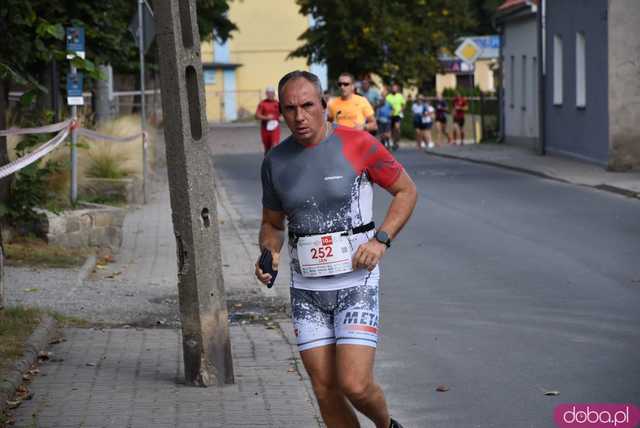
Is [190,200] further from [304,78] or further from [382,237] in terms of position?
[382,237]

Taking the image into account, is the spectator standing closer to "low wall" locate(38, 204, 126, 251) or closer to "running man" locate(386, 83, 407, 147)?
"running man" locate(386, 83, 407, 147)

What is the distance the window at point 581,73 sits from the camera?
31.4 meters

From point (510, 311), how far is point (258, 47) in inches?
2946

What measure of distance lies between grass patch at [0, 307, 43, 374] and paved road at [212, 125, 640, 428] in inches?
90.2

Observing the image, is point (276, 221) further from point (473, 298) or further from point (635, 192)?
point (635, 192)

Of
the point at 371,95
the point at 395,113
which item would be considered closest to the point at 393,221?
the point at 371,95

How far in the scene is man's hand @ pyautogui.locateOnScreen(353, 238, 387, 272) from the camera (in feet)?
18.8

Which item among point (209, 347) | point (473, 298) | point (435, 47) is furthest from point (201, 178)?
point (435, 47)

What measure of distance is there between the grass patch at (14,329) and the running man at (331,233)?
111 inches

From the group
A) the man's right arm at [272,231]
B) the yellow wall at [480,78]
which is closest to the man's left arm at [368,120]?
the man's right arm at [272,231]

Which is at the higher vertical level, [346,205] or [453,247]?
[346,205]

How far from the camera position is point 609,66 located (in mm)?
26969

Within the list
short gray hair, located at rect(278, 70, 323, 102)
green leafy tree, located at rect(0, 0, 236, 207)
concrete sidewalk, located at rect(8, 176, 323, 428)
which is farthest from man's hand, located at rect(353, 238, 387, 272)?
green leafy tree, located at rect(0, 0, 236, 207)

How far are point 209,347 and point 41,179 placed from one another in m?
7.30
